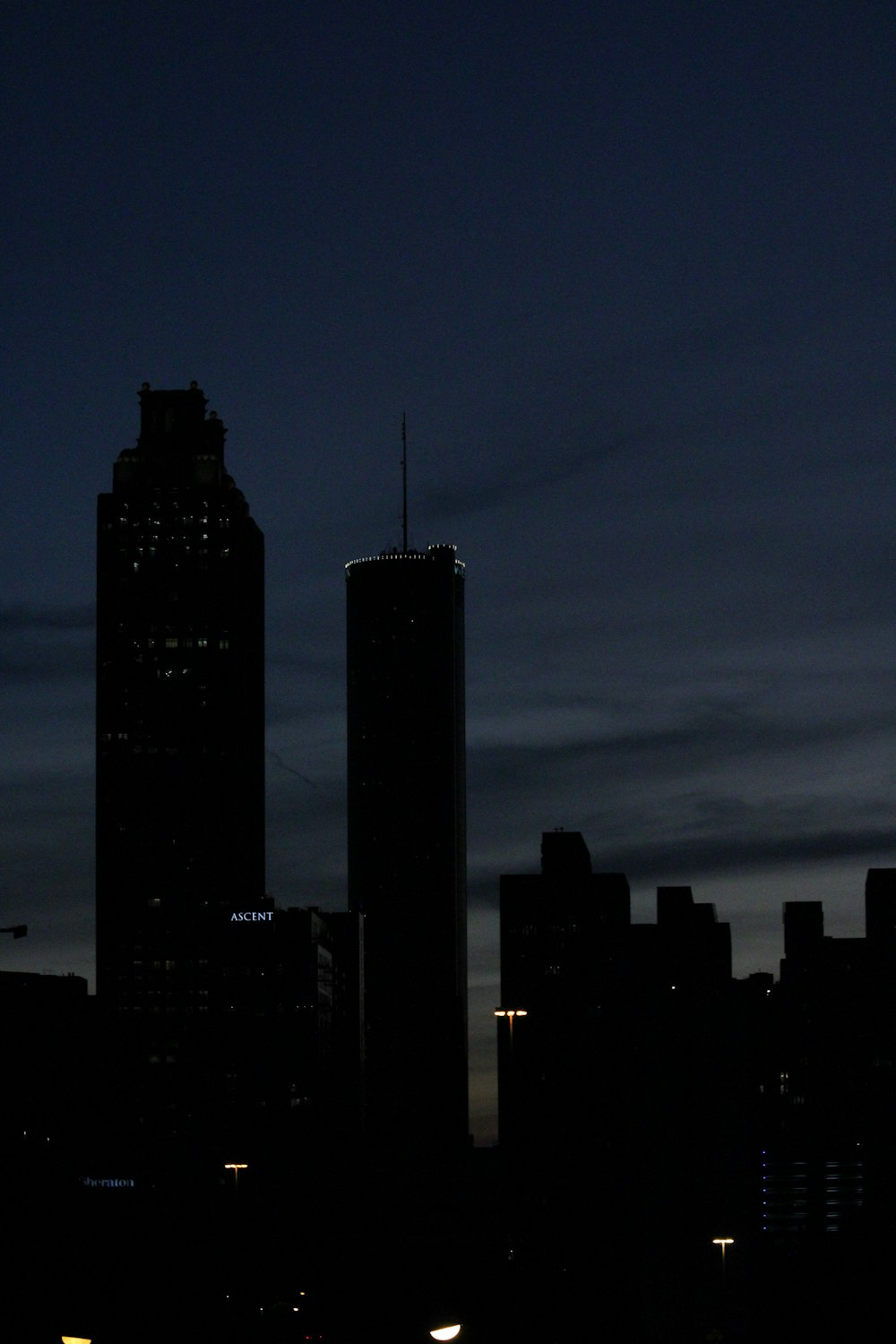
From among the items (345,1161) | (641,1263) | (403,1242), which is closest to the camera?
(403,1242)

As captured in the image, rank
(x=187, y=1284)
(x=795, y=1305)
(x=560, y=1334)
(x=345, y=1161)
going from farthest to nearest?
1. (x=345, y=1161)
2. (x=795, y=1305)
3. (x=560, y=1334)
4. (x=187, y=1284)

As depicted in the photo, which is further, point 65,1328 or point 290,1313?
point 290,1313

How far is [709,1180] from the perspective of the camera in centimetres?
12800

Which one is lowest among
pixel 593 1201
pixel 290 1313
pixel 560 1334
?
pixel 593 1201

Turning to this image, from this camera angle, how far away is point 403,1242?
1362 inches

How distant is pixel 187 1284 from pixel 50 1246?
8.81 feet

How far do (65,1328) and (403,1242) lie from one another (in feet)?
35.7

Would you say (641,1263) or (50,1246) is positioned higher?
(50,1246)

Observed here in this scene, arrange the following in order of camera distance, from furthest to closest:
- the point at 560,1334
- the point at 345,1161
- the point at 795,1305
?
the point at 345,1161
the point at 795,1305
the point at 560,1334

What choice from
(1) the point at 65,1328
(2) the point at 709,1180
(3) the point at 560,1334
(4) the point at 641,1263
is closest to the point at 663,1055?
(2) the point at 709,1180

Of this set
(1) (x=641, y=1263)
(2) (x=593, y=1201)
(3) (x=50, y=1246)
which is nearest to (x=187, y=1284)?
(3) (x=50, y=1246)

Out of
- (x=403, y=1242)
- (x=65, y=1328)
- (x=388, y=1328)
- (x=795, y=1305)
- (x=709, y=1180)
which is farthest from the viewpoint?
(x=709, y=1180)

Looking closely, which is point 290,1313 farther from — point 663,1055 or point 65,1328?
point 663,1055

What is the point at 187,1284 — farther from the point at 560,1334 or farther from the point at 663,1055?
the point at 663,1055
